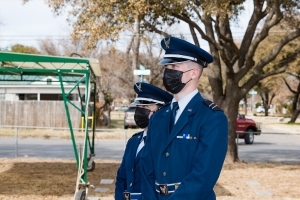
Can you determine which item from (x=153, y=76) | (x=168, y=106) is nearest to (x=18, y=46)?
(x=153, y=76)

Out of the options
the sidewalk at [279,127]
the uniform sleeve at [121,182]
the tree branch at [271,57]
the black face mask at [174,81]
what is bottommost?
the sidewalk at [279,127]

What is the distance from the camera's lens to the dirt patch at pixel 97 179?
10.2 meters

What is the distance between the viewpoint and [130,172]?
175 inches

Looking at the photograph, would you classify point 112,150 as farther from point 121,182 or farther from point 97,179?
point 121,182

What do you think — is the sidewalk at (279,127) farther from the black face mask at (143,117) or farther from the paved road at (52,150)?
the black face mask at (143,117)

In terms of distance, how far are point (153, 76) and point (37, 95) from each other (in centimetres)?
945

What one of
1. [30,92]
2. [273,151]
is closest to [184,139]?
[273,151]

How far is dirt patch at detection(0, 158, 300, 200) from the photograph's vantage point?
10.2 meters

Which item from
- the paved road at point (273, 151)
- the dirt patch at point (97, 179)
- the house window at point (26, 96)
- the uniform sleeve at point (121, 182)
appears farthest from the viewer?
the house window at point (26, 96)

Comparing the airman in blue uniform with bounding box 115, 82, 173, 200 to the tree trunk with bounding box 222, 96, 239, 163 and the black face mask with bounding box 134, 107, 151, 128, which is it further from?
the tree trunk with bounding box 222, 96, 239, 163

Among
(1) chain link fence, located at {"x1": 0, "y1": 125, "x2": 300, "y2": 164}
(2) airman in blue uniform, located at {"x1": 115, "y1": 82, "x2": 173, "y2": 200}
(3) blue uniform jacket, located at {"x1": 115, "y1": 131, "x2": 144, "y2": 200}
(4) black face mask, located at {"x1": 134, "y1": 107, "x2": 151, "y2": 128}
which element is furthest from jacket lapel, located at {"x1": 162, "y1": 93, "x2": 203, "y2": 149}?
(1) chain link fence, located at {"x1": 0, "y1": 125, "x2": 300, "y2": 164}

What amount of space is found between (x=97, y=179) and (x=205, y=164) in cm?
949

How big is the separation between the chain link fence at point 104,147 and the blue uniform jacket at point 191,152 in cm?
1311

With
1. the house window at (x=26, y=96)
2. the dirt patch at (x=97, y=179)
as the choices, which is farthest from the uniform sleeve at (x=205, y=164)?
the house window at (x=26, y=96)
